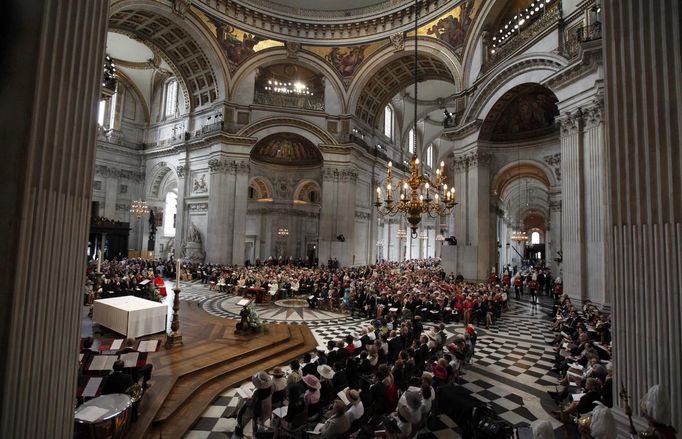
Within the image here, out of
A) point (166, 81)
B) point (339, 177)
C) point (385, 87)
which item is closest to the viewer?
point (339, 177)

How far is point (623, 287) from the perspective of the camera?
343 cm

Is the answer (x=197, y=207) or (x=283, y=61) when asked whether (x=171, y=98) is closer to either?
(x=197, y=207)

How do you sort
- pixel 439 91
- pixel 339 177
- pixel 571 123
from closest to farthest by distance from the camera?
pixel 571 123 → pixel 339 177 → pixel 439 91

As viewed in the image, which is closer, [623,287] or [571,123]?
[623,287]

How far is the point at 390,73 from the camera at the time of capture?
2328cm

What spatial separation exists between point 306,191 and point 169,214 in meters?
11.6

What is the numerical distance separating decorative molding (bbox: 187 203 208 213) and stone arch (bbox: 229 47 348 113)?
23.7 ft

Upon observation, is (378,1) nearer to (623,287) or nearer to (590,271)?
(590,271)

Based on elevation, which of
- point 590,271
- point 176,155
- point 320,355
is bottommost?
point 320,355

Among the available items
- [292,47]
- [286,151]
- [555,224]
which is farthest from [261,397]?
[286,151]

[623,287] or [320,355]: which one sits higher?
[623,287]

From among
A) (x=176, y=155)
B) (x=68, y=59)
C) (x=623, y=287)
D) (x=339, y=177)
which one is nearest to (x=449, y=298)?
(x=623, y=287)

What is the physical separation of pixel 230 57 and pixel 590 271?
21785 mm

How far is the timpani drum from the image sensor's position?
11.5 feet
